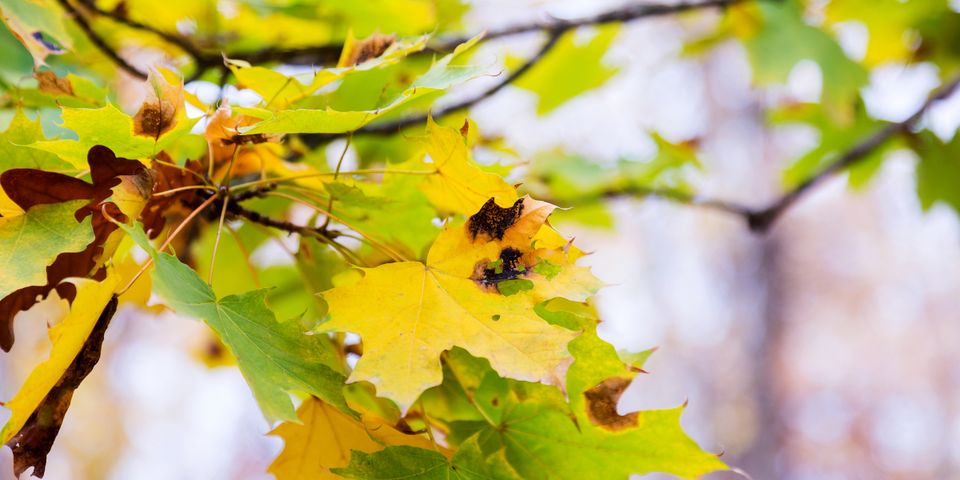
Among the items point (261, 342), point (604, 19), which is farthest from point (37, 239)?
point (604, 19)

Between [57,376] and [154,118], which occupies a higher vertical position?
[154,118]

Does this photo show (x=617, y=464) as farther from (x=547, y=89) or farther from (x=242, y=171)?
(x=547, y=89)

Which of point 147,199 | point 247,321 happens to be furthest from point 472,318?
point 147,199

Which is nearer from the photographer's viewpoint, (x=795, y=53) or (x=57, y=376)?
(x=57, y=376)

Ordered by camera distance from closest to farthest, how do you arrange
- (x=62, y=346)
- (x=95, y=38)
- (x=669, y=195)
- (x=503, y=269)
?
(x=62, y=346)
(x=503, y=269)
(x=95, y=38)
(x=669, y=195)

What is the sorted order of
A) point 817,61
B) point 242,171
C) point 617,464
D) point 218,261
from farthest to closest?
point 817,61 < point 218,261 < point 242,171 < point 617,464

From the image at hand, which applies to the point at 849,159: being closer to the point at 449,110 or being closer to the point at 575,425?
the point at 449,110

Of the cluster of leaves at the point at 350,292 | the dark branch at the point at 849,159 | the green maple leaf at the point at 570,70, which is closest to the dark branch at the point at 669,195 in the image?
the dark branch at the point at 849,159
